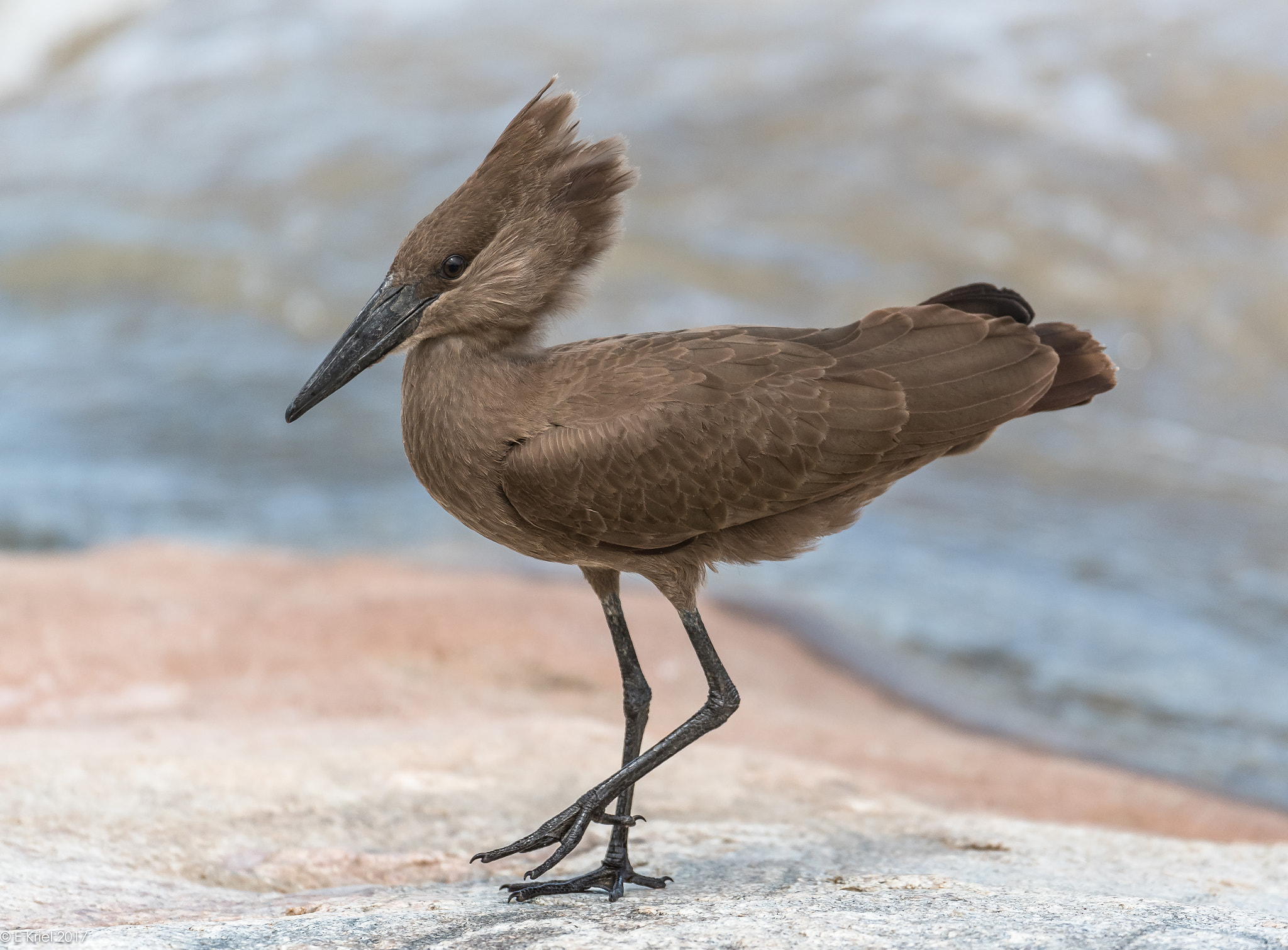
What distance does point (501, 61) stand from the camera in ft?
63.5

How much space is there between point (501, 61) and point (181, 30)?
21.5ft

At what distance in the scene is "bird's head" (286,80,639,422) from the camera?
381cm

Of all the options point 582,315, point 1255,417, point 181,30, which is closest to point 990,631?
point 582,315

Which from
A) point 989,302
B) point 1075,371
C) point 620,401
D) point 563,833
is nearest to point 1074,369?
point 1075,371

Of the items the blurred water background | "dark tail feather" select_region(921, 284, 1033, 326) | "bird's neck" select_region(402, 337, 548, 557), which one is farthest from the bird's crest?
"dark tail feather" select_region(921, 284, 1033, 326)

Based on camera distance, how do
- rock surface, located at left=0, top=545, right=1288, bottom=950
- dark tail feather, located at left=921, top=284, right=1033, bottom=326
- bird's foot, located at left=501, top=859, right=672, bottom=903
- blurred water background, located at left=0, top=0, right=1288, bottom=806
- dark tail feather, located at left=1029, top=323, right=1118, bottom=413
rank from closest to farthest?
rock surface, located at left=0, top=545, right=1288, bottom=950 < bird's foot, located at left=501, top=859, right=672, bottom=903 < dark tail feather, located at left=1029, top=323, right=1118, bottom=413 < dark tail feather, located at left=921, top=284, right=1033, bottom=326 < blurred water background, located at left=0, top=0, right=1288, bottom=806

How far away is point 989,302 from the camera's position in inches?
165

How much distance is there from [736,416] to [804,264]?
999 centimetres

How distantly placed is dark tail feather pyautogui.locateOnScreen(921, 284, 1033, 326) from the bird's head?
3.78ft

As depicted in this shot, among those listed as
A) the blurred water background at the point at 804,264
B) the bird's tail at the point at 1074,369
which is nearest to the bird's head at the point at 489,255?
the blurred water background at the point at 804,264

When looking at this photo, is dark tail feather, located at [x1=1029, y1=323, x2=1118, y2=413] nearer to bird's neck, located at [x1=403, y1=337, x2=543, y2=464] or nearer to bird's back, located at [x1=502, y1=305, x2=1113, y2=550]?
bird's back, located at [x1=502, y1=305, x2=1113, y2=550]

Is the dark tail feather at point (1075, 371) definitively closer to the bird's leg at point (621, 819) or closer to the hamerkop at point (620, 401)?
the hamerkop at point (620, 401)

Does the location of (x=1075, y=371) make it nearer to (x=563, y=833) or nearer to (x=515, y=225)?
(x=515, y=225)

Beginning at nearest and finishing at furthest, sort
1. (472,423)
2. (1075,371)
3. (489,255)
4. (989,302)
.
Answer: (472,423) → (489,255) → (1075,371) → (989,302)
